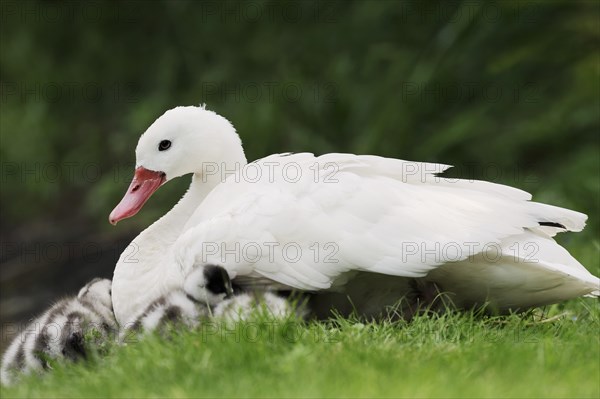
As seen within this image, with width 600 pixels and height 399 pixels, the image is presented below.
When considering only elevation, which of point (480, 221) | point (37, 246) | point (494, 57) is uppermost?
point (494, 57)

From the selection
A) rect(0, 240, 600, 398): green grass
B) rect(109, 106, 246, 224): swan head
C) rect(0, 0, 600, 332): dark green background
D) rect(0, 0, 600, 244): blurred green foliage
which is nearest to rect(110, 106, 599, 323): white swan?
→ rect(0, 240, 600, 398): green grass

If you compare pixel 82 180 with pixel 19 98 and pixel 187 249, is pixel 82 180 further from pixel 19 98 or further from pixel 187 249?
pixel 187 249

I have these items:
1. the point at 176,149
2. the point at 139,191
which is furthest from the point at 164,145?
the point at 139,191

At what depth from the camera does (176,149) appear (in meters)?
6.02

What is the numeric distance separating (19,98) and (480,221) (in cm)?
835

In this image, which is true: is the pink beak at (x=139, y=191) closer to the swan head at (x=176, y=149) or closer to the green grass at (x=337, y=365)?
the swan head at (x=176, y=149)

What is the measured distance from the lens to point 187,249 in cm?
533

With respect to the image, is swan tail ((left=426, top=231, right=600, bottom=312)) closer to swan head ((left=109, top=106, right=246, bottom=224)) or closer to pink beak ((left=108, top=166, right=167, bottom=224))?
swan head ((left=109, top=106, right=246, bottom=224))

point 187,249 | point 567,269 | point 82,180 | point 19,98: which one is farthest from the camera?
point 19,98

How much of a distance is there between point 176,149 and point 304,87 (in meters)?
5.04

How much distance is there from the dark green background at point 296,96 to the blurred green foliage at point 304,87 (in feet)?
0.05

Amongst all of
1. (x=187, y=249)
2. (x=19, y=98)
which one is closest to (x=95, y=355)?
(x=187, y=249)

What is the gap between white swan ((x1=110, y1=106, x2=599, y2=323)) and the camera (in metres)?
5.05

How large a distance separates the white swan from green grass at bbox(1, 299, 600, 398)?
0.28 meters
